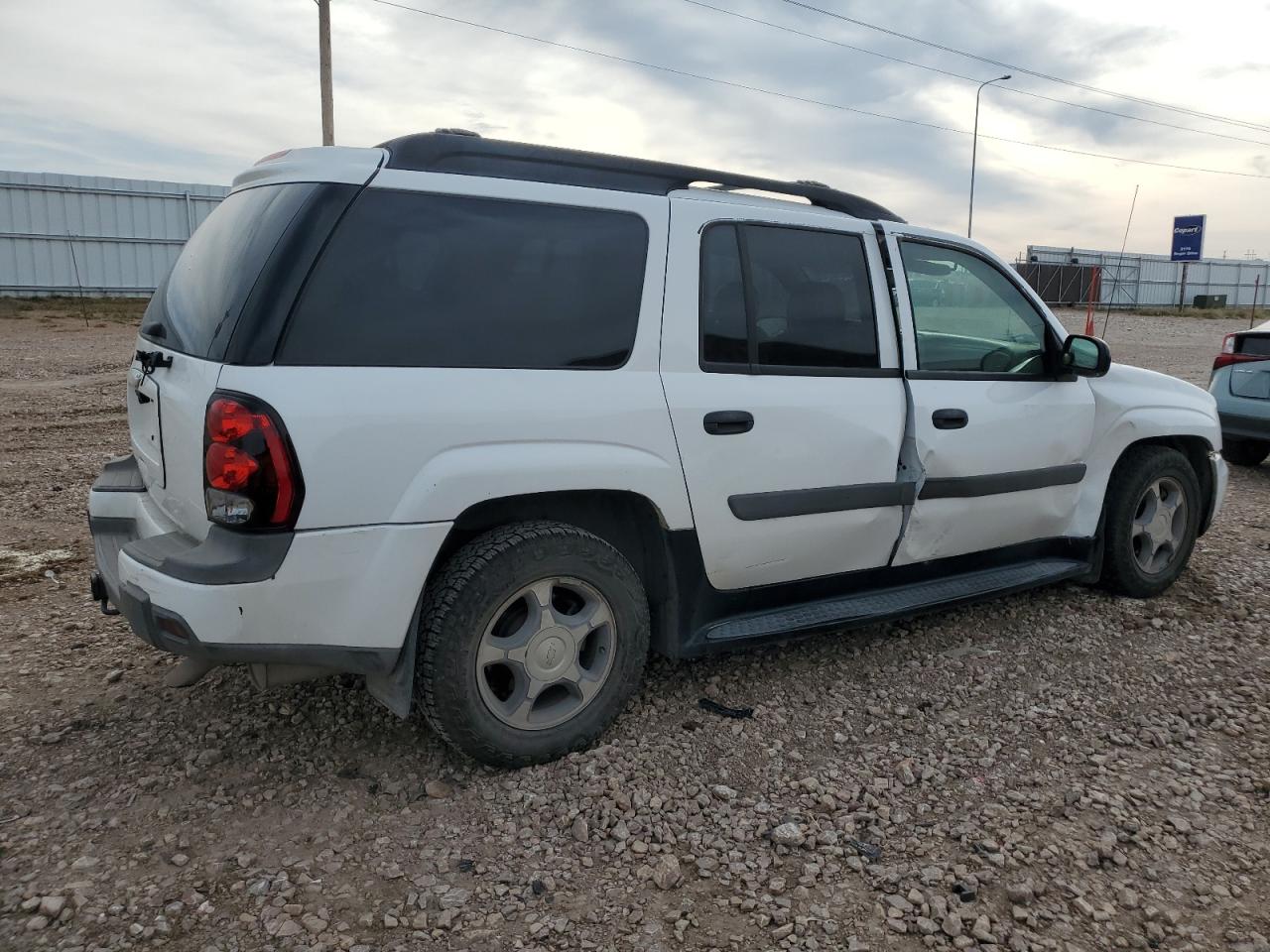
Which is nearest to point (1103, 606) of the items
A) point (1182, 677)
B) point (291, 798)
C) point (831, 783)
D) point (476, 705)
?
point (1182, 677)

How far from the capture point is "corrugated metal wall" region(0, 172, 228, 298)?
24734 millimetres

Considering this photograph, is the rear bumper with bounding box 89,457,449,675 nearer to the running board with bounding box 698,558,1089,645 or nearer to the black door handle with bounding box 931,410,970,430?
the running board with bounding box 698,558,1089,645

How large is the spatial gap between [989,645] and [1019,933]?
1.93 m

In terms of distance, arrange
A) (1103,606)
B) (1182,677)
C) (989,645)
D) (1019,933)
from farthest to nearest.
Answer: (1103,606) < (989,645) < (1182,677) < (1019,933)

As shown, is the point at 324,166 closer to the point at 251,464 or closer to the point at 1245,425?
the point at 251,464

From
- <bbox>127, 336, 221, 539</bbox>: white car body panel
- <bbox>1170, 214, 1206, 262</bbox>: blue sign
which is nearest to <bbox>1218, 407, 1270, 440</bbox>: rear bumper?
<bbox>127, 336, 221, 539</bbox>: white car body panel

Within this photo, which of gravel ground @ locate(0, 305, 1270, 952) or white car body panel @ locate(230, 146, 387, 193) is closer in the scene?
gravel ground @ locate(0, 305, 1270, 952)

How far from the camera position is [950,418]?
370 centimetres

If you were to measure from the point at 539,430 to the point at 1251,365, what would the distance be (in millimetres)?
7233

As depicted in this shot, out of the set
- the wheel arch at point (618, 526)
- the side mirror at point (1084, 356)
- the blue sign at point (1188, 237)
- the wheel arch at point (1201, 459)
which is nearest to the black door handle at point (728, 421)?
the wheel arch at point (618, 526)

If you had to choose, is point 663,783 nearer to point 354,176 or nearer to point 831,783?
point 831,783

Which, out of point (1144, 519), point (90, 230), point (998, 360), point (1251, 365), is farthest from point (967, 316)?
point (90, 230)

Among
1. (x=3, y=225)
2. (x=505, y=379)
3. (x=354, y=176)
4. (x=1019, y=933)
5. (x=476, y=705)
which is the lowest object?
(x=1019, y=933)

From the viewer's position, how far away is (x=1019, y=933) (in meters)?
2.31
